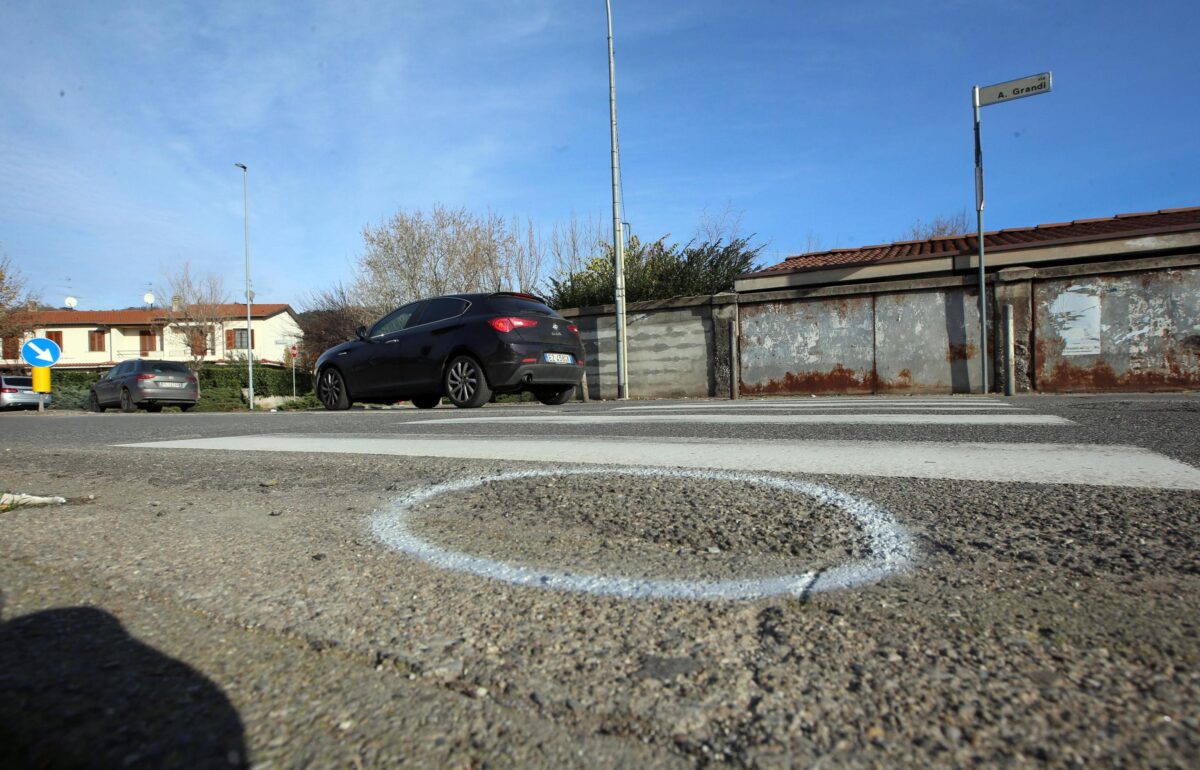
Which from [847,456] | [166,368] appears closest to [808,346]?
[847,456]

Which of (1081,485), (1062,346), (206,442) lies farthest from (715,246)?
(1081,485)

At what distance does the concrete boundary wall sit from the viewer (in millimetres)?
11039

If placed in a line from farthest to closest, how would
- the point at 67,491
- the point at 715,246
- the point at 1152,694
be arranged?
1. the point at 715,246
2. the point at 67,491
3. the point at 1152,694

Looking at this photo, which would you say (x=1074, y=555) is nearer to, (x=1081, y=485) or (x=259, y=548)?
(x=1081, y=485)

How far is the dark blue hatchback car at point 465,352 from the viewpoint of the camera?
26.8 feet

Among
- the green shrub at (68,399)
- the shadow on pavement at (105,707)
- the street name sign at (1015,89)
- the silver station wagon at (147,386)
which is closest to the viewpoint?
the shadow on pavement at (105,707)

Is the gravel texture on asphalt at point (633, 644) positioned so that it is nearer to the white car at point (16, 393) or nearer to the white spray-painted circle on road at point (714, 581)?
the white spray-painted circle on road at point (714, 581)

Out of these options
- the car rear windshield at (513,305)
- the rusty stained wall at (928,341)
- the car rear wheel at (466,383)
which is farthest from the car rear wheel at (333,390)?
the rusty stained wall at (928,341)

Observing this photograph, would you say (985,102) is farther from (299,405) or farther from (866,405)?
(299,405)

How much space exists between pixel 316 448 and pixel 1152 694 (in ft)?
12.2

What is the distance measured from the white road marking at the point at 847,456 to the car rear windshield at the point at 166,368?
646 inches

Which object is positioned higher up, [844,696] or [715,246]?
[715,246]

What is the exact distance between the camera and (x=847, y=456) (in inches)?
111

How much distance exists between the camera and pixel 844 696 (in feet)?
2.94
